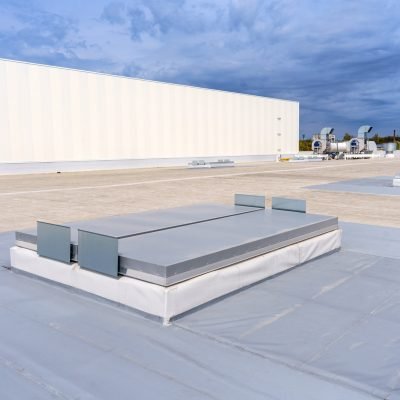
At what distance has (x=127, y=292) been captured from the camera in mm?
3936

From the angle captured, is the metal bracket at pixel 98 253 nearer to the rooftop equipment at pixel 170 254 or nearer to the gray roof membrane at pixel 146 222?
the rooftop equipment at pixel 170 254

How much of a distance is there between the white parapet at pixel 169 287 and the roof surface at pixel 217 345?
11 cm

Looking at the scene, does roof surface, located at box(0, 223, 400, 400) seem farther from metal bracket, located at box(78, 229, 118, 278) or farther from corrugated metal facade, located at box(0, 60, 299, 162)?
corrugated metal facade, located at box(0, 60, 299, 162)

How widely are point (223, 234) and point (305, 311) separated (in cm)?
154

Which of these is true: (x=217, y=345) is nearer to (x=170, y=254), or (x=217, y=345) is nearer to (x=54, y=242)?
(x=170, y=254)

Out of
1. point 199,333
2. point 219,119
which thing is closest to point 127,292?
point 199,333

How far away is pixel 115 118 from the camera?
31328mm

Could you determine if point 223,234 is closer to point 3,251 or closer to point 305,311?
point 305,311

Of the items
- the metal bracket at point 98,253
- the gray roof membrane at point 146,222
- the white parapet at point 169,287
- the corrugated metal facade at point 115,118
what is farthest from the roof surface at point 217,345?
the corrugated metal facade at point 115,118

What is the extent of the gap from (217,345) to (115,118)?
97.0 feet

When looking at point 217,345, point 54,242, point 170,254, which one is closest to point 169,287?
point 170,254

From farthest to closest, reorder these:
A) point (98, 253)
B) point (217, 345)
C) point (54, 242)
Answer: point (54, 242), point (98, 253), point (217, 345)

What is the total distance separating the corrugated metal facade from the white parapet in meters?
23.3

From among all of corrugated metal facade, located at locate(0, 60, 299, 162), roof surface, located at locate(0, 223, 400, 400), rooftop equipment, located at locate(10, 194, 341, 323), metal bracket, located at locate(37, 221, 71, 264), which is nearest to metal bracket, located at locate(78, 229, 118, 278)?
rooftop equipment, located at locate(10, 194, 341, 323)
